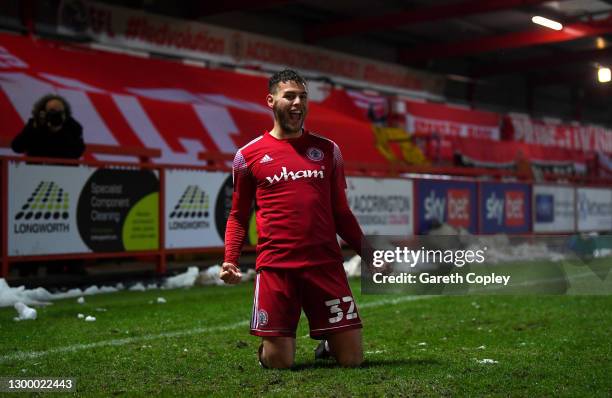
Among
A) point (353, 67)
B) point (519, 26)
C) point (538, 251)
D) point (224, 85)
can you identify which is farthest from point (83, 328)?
point (519, 26)

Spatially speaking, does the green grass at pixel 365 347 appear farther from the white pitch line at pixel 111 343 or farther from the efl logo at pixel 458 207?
the efl logo at pixel 458 207

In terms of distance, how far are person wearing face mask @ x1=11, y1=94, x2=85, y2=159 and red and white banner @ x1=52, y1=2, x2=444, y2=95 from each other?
8.01 m

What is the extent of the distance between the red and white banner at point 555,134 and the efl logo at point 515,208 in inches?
526

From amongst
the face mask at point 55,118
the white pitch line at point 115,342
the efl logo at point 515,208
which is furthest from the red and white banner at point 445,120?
the white pitch line at point 115,342

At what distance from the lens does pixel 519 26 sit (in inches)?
1115

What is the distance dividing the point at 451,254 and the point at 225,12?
17.3 metres

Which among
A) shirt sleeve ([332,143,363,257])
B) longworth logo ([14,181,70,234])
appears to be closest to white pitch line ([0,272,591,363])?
shirt sleeve ([332,143,363,257])

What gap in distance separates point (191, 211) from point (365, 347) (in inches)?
212

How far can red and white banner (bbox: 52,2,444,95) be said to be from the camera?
1881cm

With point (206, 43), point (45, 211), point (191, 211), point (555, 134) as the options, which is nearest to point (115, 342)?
point (45, 211)

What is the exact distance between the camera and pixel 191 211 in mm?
10969

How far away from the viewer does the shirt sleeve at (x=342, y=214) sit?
5.13 metres

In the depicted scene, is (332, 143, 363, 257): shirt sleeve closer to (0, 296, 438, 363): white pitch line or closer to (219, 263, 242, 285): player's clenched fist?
(219, 263, 242, 285): player's clenched fist

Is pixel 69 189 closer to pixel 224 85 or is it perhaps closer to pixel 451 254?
pixel 451 254
